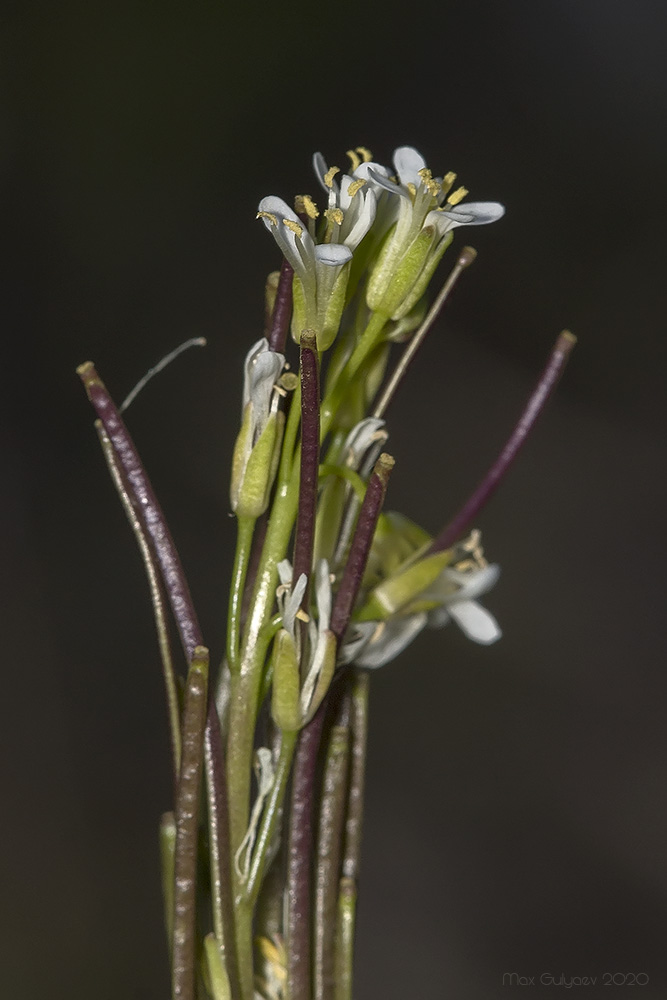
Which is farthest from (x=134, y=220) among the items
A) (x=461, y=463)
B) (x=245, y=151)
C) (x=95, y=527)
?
(x=461, y=463)

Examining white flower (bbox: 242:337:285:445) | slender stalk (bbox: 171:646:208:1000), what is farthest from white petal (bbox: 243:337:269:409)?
slender stalk (bbox: 171:646:208:1000)

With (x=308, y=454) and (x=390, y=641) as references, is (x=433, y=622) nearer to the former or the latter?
(x=390, y=641)

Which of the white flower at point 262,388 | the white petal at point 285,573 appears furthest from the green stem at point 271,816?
the white flower at point 262,388

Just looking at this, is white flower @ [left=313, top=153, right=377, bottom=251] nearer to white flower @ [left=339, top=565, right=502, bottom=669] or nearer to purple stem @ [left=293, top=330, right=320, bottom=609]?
purple stem @ [left=293, top=330, right=320, bottom=609]

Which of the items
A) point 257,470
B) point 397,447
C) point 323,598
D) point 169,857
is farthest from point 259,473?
point 397,447

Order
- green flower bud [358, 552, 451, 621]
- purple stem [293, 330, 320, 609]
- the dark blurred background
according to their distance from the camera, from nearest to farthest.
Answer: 1. purple stem [293, 330, 320, 609]
2. green flower bud [358, 552, 451, 621]
3. the dark blurred background

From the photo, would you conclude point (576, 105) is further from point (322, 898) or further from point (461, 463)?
point (322, 898)
